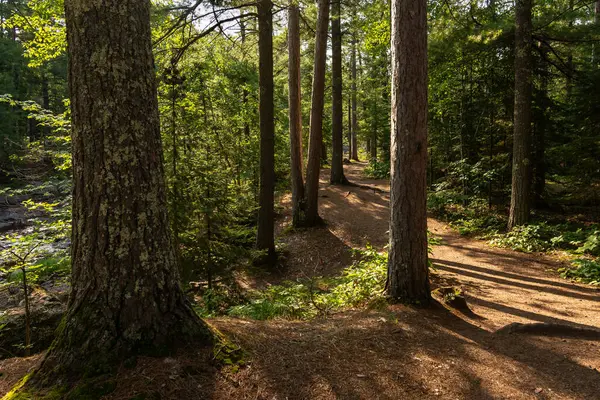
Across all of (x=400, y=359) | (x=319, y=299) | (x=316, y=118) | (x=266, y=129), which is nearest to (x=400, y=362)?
(x=400, y=359)

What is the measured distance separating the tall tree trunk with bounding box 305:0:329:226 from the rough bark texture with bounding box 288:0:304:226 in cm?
40

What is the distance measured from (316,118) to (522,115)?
586cm

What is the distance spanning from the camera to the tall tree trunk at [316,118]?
11.1m

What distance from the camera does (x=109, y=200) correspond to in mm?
2562

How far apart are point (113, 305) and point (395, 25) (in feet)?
14.9

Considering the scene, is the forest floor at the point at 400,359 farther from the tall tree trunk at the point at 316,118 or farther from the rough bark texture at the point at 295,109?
the rough bark texture at the point at 295,109

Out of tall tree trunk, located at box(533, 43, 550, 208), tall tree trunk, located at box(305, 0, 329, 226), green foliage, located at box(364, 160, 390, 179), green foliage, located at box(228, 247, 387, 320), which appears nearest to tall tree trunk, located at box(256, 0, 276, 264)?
tall tree trunk, located at box(305, 0, 329, 226)

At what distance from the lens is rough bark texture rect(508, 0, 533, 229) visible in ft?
31.7

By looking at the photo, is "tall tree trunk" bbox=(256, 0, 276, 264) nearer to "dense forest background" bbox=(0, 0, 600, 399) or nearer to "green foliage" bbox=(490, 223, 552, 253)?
"dense forest background" bbox=(0, 0, 600, 399)

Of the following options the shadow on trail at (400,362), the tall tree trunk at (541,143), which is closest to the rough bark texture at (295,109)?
the tall tree trunk at (541,143)

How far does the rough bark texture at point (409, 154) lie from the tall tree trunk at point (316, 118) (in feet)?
21.9

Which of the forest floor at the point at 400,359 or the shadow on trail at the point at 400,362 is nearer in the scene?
the forest floor at the point at 400,359

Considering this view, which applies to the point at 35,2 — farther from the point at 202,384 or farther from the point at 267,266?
the point at 202,384

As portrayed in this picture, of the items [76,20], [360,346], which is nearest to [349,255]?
[360,346]
